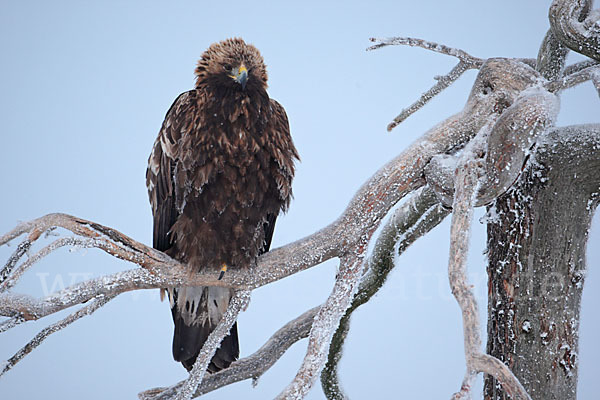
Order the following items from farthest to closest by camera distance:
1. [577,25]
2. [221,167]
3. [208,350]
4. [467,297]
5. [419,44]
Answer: [221,167] < [419,44] < [208,350] < [577,25] < [467,297]

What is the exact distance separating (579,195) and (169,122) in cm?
182

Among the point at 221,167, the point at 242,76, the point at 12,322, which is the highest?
the point at 242,76

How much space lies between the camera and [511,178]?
2057 millimetres

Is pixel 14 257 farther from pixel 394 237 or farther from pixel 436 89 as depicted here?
pixel 436 89

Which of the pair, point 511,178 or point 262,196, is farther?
point 262,196

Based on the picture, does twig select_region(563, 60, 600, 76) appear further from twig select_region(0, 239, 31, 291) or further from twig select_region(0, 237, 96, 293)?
twig select_region(0, 239, 31, 291)

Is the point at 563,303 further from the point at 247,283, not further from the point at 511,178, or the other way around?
the point at 247,283

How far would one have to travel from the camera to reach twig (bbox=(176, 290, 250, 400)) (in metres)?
2.35

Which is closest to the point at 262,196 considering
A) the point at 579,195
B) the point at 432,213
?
the point at 432,213

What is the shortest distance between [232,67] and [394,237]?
44.0 inches

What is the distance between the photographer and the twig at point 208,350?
2346 millimetres

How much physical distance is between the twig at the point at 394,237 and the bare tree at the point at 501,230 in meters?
0.07

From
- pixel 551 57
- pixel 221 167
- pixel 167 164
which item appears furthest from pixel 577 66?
pixel 167 164

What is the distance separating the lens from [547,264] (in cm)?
231
